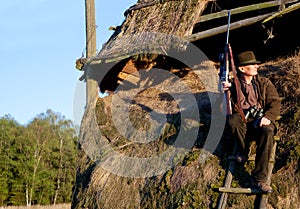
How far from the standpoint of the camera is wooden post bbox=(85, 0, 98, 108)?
10008 mm

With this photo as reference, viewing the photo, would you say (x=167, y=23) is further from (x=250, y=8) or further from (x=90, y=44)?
(x=90, y=44)

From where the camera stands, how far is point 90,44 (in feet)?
33.8

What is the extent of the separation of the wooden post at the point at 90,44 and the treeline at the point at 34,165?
90.2 feet

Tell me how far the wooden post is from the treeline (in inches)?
1082

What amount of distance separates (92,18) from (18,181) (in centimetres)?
2985

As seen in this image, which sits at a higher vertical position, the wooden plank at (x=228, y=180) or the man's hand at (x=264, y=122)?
the man's hand at (x=264, y=122)

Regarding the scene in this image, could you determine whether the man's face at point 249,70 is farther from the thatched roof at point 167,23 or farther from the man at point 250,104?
the thatched roof at point 167,23

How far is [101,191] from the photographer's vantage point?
25.8 feet

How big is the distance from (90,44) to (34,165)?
30.4m

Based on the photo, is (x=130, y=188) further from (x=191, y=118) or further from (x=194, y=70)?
(x=194, y=70)

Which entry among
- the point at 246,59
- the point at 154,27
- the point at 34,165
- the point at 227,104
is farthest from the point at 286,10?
the point at 34,165

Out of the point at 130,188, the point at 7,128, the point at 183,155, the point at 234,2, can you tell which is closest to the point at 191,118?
the point at 183,155

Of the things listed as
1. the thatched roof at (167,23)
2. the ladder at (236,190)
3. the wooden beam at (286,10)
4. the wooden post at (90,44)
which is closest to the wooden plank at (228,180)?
the ladder at (236,190)

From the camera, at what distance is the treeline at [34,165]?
3788cm
